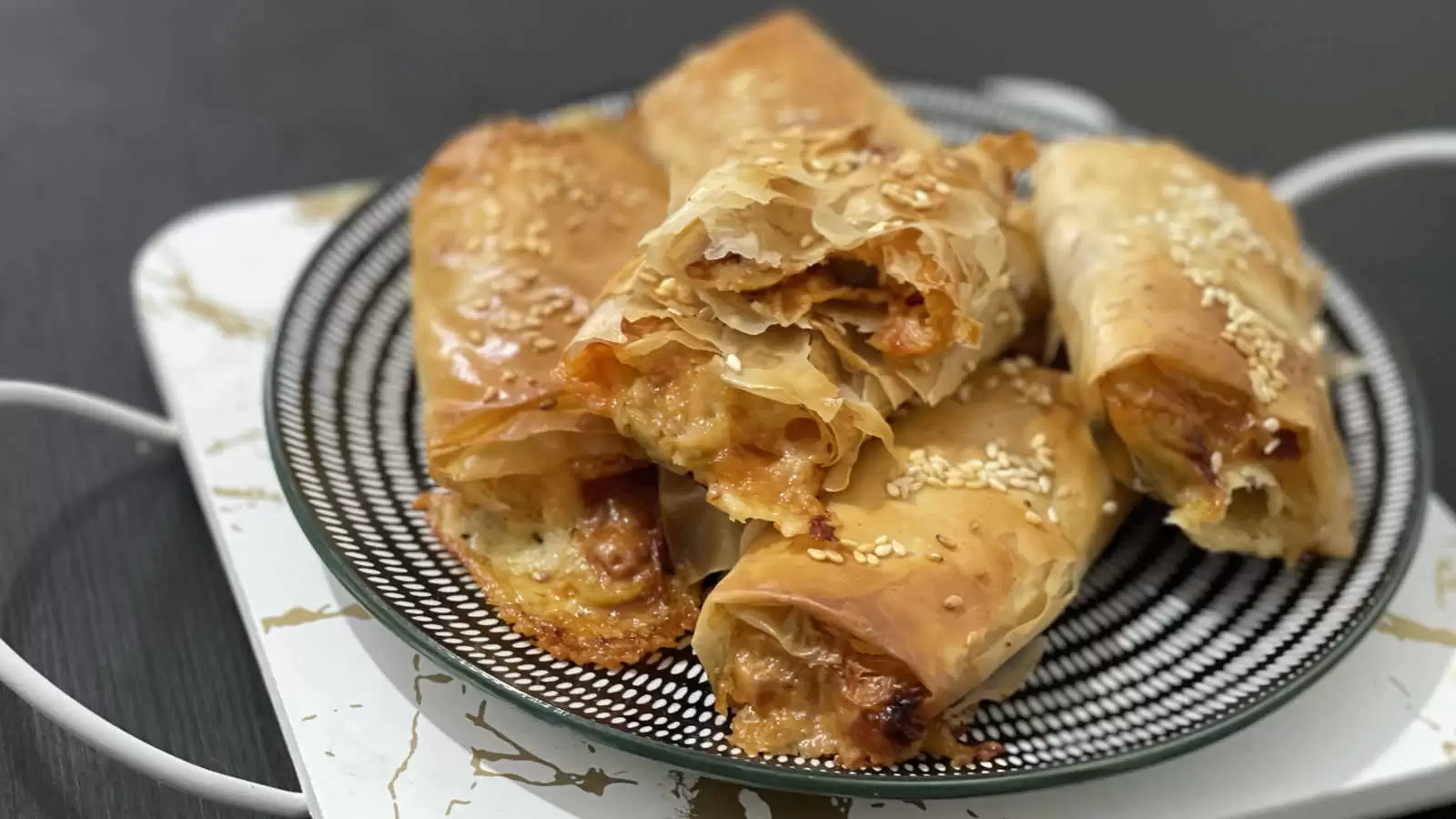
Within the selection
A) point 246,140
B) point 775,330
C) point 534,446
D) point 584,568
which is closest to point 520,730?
point 584,568

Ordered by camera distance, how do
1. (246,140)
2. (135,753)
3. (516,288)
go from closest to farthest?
(135,753)
(516,288)
(246,140)

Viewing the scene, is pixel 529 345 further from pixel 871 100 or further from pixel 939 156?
pixel 871 100

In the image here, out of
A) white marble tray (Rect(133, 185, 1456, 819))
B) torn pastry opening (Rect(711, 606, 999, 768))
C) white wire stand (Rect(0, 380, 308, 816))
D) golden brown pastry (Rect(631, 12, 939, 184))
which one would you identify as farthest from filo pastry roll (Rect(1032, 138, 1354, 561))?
white wire stand (Rect(0, 380, 308, 816))

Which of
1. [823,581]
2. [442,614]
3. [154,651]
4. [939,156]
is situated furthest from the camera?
[939,156]

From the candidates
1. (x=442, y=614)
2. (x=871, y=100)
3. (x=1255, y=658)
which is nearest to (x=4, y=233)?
(x=442, y=614)

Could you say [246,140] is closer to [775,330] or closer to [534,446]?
[534,446]

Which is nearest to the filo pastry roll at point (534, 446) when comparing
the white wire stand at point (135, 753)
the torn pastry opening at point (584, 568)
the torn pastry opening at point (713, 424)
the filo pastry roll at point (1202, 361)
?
the torn pastry opening at point (584, 568)
